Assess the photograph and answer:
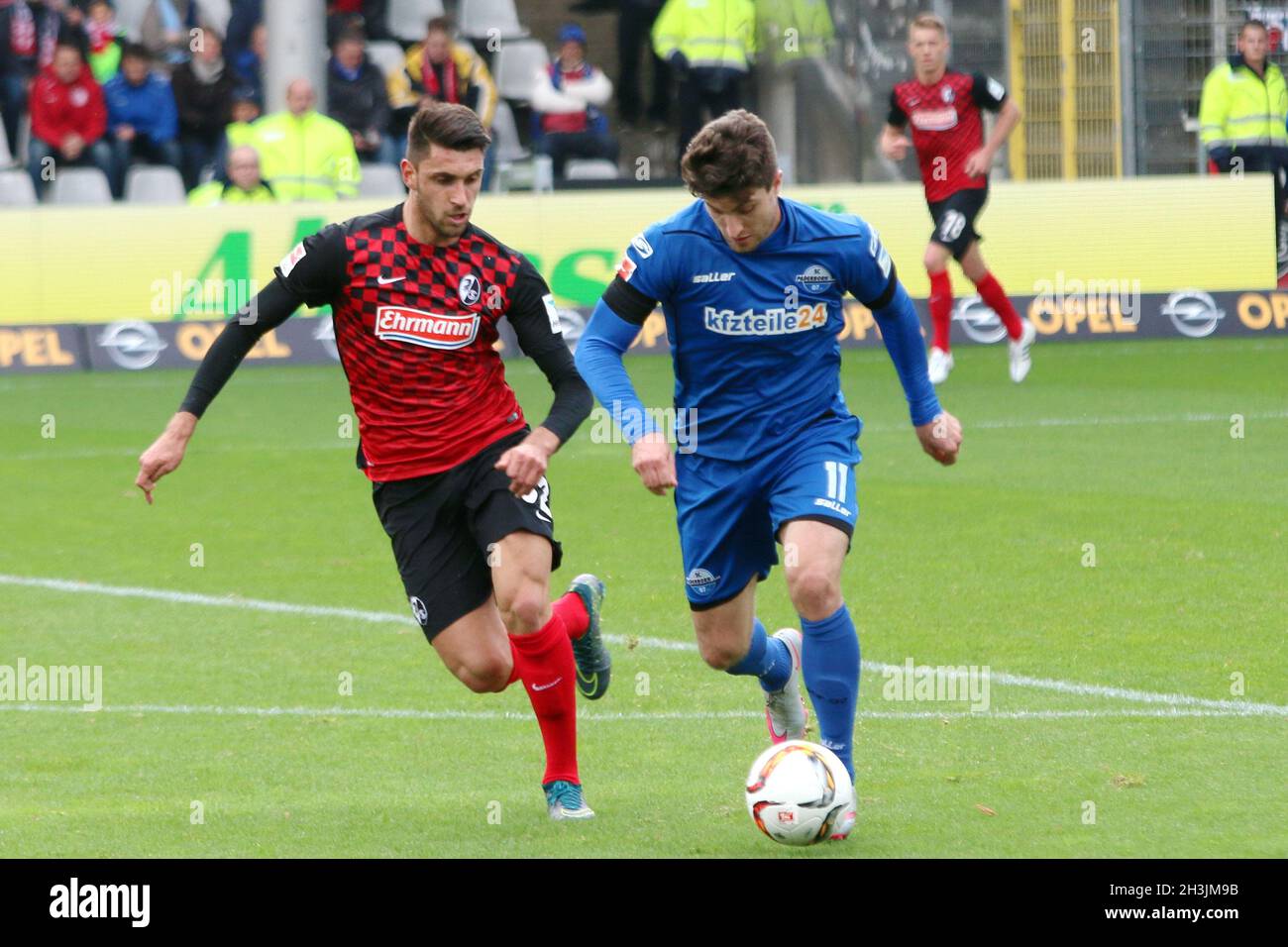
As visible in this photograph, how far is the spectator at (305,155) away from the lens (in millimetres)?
18500

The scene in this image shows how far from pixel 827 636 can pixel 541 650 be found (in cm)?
Answer: 80

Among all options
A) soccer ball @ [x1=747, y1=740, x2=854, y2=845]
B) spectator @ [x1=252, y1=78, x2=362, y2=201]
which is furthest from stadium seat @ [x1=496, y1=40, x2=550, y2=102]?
soccer ball @ [x1=747, y1=740, x2=854, y2=845]

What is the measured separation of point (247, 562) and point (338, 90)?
11.2m

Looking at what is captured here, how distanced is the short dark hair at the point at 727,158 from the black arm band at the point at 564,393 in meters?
0.66

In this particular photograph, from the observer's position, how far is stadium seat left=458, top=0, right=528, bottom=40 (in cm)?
2294

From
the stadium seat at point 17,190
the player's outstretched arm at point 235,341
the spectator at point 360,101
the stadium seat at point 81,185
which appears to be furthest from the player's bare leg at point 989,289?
the stadium seat at point 17,190

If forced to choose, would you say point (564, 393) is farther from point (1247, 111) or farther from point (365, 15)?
point (365, 15)

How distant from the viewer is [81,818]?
19.2 feet

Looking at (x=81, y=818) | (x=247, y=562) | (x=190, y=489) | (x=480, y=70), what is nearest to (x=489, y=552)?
(x=81, y=818)

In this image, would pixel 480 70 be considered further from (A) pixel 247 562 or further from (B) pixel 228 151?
(A) pixel 247 562

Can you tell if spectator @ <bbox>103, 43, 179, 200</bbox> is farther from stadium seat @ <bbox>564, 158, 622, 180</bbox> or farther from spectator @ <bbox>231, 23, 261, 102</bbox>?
stadium seat @ <bbox>564, 158, 622, 180</bbox>

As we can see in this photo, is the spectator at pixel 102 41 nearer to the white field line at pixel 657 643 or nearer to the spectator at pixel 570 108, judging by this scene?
the spectator at pixel 570 108

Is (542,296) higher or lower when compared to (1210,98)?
higher

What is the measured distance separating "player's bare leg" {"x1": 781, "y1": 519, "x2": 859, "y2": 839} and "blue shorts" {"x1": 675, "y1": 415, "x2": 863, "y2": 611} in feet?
0.24
